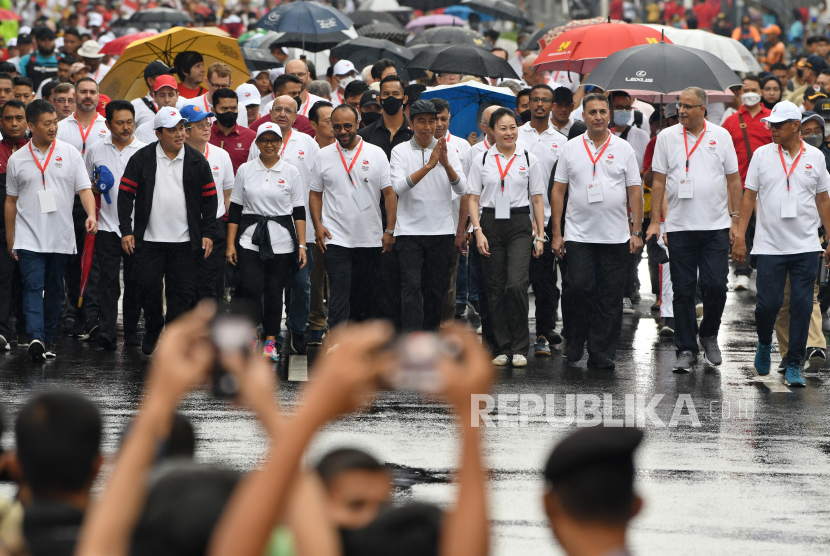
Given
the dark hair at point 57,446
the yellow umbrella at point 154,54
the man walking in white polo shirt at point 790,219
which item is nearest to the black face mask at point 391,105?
the man walking in white polo shirt at point 790,219

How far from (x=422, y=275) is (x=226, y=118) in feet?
8.70

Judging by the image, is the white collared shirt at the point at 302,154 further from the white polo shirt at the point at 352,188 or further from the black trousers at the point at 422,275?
the black trousers at the point at 422,275

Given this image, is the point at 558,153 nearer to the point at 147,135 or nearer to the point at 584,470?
the point at 147,135

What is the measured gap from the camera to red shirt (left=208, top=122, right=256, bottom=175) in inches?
490

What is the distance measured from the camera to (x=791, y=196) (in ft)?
33.4

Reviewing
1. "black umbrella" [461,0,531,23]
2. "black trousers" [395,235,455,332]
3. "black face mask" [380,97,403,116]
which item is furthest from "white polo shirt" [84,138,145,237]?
"black umbrella" [461,0,531,23]

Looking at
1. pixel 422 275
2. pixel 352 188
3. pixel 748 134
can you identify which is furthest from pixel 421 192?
pixel 748 134

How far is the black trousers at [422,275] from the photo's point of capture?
11.2 m

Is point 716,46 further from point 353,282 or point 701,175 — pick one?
point 353,282

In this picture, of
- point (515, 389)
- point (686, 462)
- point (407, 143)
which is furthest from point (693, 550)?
point (407, 143)

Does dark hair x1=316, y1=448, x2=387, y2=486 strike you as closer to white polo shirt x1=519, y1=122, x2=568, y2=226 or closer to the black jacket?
the black jacket

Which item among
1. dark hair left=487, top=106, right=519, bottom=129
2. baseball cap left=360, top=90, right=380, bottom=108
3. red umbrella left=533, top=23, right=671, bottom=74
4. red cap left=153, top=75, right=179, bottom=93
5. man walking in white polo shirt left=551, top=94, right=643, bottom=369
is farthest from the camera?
red umbrella left=533, top=23, right=671, bottom=74

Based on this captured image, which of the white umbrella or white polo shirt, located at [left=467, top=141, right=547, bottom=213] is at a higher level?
the white umbrella

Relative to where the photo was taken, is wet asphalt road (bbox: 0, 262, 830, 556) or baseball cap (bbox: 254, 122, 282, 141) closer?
wet asphalt road (bbox: 0, 262, 830, 556)
